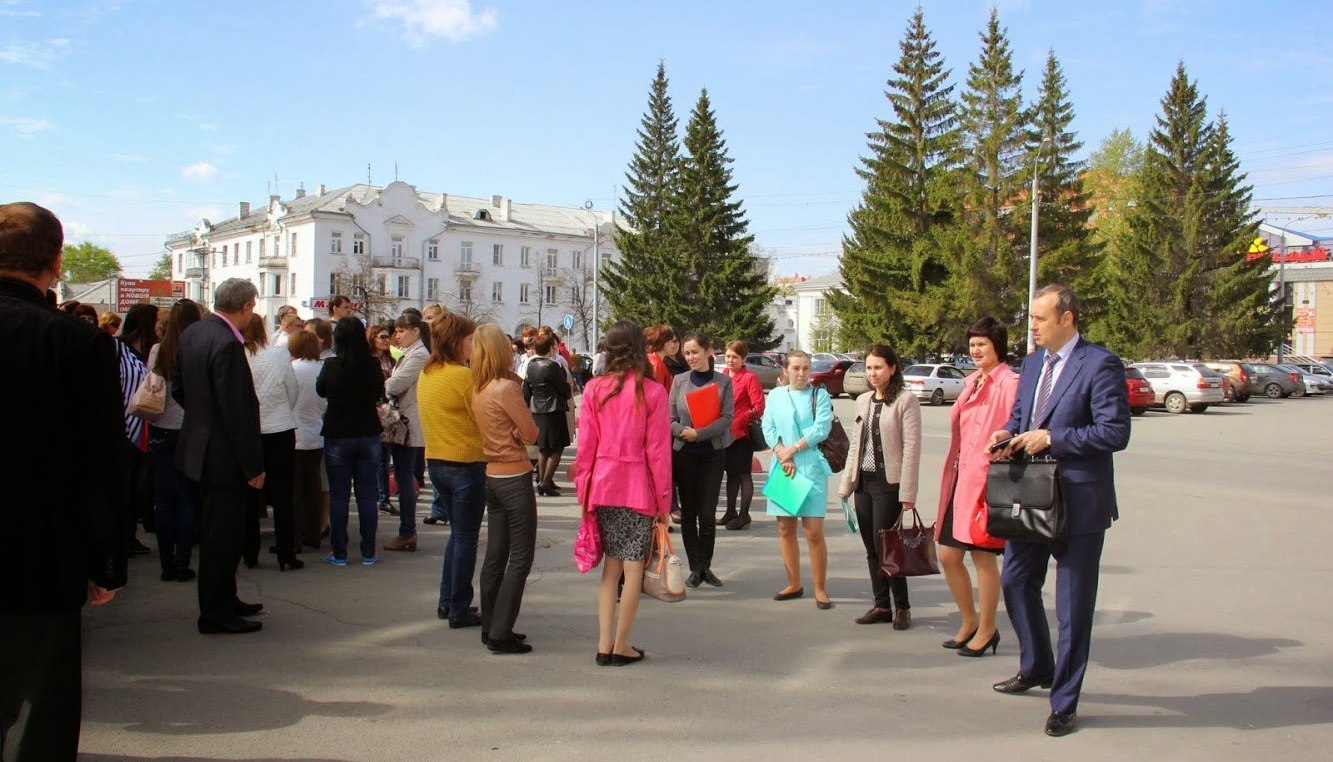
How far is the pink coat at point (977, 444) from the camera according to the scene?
5.61 m

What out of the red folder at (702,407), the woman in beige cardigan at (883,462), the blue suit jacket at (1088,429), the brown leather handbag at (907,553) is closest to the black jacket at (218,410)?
the red folder at (702,407)

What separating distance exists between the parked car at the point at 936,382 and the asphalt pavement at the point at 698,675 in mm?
29326

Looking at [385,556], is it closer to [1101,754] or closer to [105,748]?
[105,748]

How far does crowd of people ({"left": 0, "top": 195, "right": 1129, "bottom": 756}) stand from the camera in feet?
15.5

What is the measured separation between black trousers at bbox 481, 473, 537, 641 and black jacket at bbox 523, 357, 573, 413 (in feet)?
17.0

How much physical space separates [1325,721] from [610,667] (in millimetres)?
3533

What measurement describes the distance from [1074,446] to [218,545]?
4765 millimetres

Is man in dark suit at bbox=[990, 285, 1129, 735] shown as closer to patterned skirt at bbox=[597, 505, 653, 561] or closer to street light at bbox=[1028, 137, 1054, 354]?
patterned skirt at bbox=[597, 505, 653, 561]

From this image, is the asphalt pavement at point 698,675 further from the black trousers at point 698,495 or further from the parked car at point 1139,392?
the parked car at point 1139,392

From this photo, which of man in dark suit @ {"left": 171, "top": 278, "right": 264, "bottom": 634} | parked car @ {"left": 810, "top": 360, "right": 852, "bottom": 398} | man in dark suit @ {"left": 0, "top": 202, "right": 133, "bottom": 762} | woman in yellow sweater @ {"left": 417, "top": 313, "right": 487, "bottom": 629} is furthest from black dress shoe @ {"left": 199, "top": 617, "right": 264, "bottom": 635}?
parked car @ {"left": 810, "top": 360, "right": 852, "bottom": 398}

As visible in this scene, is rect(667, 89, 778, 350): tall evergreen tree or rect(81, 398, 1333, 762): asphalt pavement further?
rect(667, 89, 778, 350): tall evergreen tree

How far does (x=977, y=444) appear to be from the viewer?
226 inches

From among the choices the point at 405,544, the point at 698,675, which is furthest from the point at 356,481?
the point at 698,675

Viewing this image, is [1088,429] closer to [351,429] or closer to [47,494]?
[47,494]
